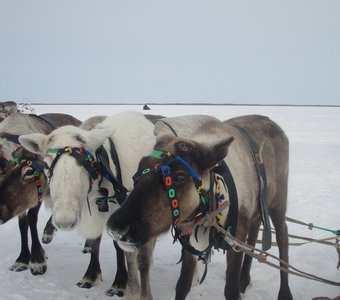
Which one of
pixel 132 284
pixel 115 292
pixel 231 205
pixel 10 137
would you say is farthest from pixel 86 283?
pixel 231 205

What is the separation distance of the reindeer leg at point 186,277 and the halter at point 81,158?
3.78 feet

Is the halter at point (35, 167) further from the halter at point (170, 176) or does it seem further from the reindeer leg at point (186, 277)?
the halter at point (170, 176)

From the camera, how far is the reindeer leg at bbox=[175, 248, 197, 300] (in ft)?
11.1

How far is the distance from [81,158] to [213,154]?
4.40 feet

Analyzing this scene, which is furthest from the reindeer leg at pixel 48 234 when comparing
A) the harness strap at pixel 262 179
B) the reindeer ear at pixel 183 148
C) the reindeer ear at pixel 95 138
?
the reindeer ear at pixel 183 148

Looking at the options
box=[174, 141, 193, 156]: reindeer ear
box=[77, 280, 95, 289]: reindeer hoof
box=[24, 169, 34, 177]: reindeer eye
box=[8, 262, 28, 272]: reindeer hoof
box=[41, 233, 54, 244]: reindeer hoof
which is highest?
box=[174, 141, 193, 156]: reindeer ear

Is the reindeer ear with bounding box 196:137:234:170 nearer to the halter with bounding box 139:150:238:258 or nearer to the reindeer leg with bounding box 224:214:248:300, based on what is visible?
the halter with bounding box 139:150:238:258

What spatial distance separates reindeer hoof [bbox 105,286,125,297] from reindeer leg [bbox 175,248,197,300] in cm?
119

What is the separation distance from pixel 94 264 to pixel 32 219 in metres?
1.23

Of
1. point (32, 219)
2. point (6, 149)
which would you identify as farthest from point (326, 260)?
point (6, 149)

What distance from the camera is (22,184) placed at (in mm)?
4047

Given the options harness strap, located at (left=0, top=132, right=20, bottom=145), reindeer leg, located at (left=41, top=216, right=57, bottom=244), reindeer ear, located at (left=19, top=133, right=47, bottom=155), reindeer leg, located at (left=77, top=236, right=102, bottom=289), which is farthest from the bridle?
reindeer leg, located at (left=41, top=216, right=57, bottom=244)

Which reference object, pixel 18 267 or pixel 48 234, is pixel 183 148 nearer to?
pixel 18 267

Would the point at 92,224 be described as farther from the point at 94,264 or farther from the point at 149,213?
the point at 149,213
